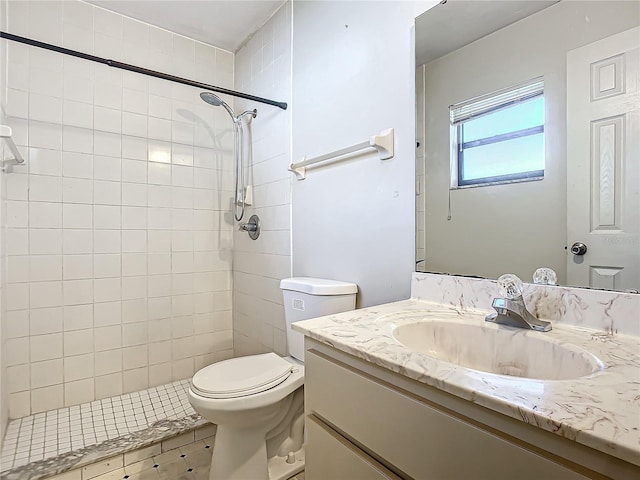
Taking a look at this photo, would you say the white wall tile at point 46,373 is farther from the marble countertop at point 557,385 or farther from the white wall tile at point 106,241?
the marble countertop at point 557,385

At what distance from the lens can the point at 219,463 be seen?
1.33 meters

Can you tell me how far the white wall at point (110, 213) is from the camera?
1.79 meters

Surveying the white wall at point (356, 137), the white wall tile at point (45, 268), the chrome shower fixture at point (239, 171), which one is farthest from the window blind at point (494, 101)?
the white wall tile at point (45, 268)

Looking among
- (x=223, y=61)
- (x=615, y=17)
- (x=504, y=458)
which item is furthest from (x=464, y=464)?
(x=223, y=61)

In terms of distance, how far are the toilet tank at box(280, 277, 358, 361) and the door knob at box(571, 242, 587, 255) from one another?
78 cm

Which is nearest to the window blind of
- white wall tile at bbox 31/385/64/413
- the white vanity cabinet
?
the white vanity cabinet

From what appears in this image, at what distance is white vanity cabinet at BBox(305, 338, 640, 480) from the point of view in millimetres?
443

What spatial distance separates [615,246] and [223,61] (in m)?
2.53

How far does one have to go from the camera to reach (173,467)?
153 centimetres

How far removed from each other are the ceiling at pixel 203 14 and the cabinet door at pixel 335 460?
217 centimetres

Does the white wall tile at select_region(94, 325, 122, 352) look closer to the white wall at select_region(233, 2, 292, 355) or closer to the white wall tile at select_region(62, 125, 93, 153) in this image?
the white wall at select_region(233, 2, 292, 355)

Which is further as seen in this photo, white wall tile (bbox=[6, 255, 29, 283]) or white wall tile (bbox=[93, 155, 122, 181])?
white wall tile (bbox=[93, 155, 122, 181])

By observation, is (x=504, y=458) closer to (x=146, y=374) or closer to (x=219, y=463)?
(x=219, y=463)

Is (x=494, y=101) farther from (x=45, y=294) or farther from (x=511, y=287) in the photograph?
(x=45, y=294)
